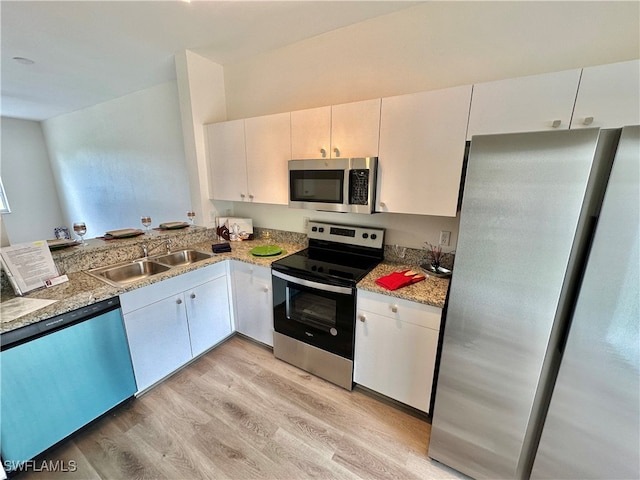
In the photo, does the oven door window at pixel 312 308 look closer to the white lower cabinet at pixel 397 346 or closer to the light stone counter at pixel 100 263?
the white lower cabinet at pixel 397 346

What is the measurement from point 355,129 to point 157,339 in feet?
6.72

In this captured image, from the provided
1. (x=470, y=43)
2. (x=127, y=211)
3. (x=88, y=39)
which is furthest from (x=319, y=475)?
(x=127, y=211)

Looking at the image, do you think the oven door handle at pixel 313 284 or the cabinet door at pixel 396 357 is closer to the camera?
the cabinet door at pixel 396 357

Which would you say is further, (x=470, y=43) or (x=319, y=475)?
(x=470, y=43)

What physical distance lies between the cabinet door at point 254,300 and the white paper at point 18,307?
1.16 meters

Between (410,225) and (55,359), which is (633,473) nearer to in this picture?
(410,225)

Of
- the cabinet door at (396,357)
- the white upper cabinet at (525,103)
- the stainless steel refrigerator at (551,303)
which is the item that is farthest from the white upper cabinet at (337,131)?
the cabinet door at (396,357)

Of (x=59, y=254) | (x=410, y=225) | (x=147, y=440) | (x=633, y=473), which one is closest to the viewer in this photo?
(x=633, y=473)

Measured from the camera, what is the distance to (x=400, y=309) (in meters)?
1.54

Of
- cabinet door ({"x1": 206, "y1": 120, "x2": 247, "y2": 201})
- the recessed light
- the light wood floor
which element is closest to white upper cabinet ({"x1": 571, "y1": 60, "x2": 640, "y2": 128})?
the light wood floor

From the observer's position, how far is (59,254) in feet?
5.74

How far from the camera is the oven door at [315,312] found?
1.74m

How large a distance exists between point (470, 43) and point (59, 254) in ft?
9.92

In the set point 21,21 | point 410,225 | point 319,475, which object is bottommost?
Answer: point 319,475
